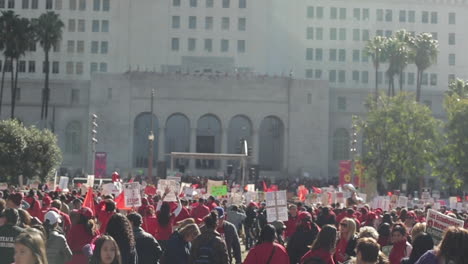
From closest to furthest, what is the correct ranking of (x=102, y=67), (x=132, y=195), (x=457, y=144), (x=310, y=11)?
(x=132, y=195), (x=457, y=144), (x=102, y=67), (x=310, y=11)

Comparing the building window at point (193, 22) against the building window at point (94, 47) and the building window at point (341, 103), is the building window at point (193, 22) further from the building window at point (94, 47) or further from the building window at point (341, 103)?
the building window at point (341, 103)

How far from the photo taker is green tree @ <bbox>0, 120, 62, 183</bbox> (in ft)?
185

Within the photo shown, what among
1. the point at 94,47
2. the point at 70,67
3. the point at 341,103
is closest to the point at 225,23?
the point at 94,47

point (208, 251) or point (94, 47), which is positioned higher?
point (94, 47)

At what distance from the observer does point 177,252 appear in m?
12.9

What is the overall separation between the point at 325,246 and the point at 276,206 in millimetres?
9443

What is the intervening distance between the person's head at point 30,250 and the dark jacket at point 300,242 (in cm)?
839

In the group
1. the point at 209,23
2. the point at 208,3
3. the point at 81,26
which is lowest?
the point at 81,26

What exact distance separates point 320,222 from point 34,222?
729 centimetres

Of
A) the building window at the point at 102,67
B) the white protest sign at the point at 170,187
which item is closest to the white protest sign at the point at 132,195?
the white protest sign at the point at 170,187

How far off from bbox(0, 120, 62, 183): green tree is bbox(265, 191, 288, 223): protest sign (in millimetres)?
38115

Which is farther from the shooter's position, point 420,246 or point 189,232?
point 189,232

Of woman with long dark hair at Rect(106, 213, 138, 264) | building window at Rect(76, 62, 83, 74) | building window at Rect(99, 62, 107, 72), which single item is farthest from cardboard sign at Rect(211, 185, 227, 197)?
building window at Rect(76, 62, 83, 74)

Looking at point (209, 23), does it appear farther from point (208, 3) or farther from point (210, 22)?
point (208, 3)
